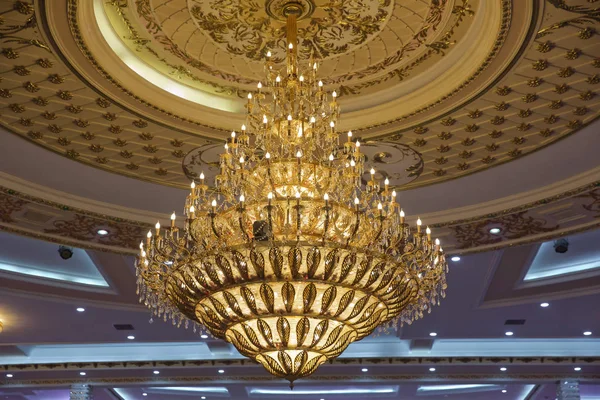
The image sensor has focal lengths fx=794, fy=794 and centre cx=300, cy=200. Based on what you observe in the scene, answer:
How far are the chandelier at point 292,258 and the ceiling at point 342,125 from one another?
79cm

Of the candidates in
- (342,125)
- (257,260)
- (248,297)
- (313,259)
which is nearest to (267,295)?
(248,297)

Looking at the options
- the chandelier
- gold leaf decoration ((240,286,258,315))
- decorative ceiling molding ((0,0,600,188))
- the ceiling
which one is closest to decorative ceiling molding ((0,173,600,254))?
the ceiling

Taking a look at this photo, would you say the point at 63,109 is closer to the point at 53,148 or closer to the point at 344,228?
the point at 53,148

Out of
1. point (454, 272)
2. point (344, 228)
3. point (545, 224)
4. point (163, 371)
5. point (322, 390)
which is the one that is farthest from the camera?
point (322, 390)

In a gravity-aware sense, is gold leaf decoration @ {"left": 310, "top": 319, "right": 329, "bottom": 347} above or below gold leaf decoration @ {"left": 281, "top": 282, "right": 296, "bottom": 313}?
below

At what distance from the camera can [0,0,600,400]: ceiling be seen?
5176mm

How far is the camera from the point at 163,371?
1279cm

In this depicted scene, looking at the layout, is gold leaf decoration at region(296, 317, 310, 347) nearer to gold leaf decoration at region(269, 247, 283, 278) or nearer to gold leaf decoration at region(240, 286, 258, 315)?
gold leaf decoration at region(240, 286, 258, 315)

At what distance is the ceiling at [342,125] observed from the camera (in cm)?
518

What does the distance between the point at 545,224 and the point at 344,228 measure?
3.17 meters

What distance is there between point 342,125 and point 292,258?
82.3 inches

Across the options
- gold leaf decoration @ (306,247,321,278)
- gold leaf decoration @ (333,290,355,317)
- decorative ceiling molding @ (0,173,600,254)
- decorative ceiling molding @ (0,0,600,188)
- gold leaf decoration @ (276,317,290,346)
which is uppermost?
decorative ceiling molding @ (0,0,600,188)

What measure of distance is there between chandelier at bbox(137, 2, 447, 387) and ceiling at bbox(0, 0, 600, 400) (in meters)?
0.79

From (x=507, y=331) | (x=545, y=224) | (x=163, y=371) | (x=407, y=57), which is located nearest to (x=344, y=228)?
(x=407, y=57)
